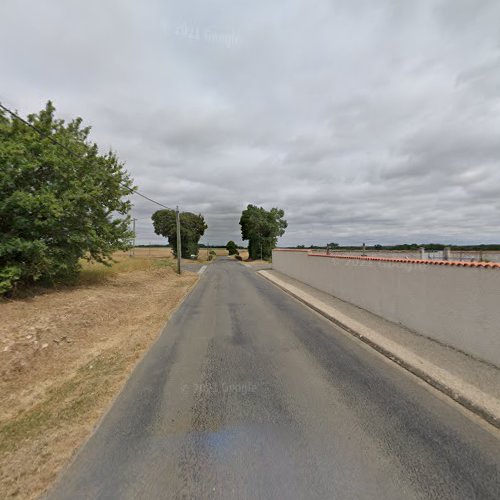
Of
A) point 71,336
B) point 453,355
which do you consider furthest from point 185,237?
point 453,355

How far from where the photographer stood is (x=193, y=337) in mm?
7445

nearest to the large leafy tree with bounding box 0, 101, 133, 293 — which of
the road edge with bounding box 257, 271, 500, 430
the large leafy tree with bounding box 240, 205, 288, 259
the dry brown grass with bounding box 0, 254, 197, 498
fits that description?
the dry brown grass with bounding box 0, 254, 197, 498

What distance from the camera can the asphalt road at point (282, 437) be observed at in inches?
104

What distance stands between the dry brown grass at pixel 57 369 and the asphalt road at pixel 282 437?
1.14 ft

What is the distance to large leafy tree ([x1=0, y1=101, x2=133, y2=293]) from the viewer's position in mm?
9898

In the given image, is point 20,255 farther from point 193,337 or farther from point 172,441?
point 172,441

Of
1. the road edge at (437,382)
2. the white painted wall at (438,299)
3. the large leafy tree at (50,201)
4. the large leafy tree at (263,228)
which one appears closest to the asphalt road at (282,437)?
the road edge at (437,382)

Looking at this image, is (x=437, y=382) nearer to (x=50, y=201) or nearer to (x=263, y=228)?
(x=50, y=201)

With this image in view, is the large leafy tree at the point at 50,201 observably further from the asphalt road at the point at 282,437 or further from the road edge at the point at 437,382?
the road edge at the point at 437,382

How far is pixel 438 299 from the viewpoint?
6523mm

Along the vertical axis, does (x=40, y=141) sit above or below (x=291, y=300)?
A: above

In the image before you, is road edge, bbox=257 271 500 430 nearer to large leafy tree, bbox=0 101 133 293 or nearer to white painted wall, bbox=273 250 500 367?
white painted wall, bbox=273 250 500 367

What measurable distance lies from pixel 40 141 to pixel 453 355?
1445 cm

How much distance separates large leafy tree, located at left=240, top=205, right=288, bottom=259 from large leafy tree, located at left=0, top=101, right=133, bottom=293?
148 feet
